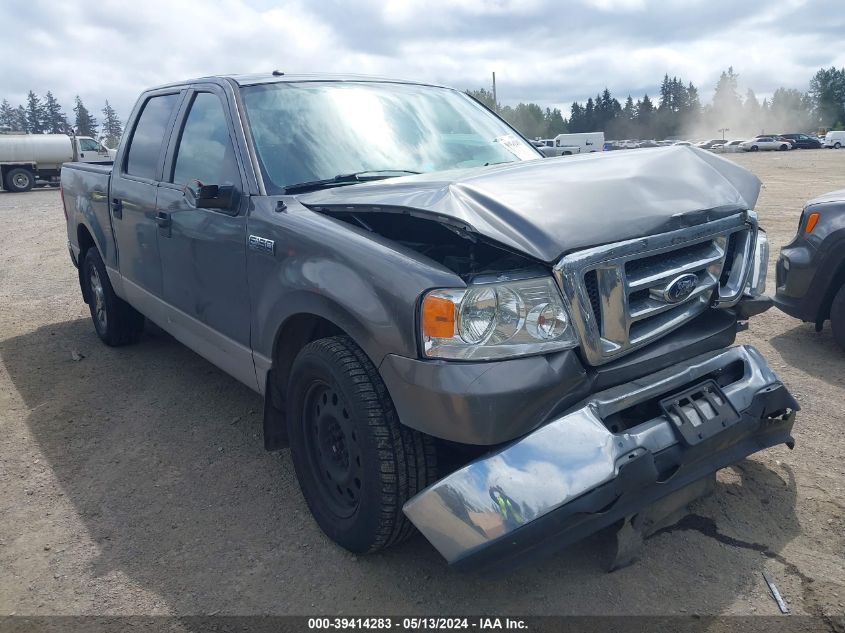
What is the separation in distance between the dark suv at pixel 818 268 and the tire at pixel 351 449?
3.54m

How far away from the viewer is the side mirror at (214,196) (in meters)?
3.27

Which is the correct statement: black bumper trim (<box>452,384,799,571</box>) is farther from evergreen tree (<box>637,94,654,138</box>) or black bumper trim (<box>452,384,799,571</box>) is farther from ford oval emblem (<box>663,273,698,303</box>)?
evergreen tree (<box>637,94,654,138</box>)

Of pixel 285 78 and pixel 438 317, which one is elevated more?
pixel 285 78

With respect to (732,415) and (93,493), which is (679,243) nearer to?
(732,415)

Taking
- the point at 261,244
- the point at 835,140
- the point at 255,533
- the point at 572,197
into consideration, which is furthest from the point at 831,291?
the point at 835,140

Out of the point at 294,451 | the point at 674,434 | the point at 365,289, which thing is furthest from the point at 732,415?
the point at 294,451

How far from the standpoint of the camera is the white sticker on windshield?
4113mm

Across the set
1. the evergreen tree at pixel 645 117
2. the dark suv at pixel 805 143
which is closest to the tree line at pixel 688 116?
the evergreen tree at pixel 645 117

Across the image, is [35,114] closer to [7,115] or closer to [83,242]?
[7,115]

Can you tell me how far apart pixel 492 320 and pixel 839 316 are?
11.8 ft

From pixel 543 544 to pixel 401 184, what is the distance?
1.46 meters

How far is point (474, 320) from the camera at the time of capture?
2342 mm


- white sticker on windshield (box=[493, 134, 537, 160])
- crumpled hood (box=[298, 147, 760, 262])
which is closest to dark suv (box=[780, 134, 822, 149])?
white sticker on windshield (box=[493, 134, 537, 160])

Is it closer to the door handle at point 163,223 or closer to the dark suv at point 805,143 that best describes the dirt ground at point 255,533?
the door handle at point 163,223
